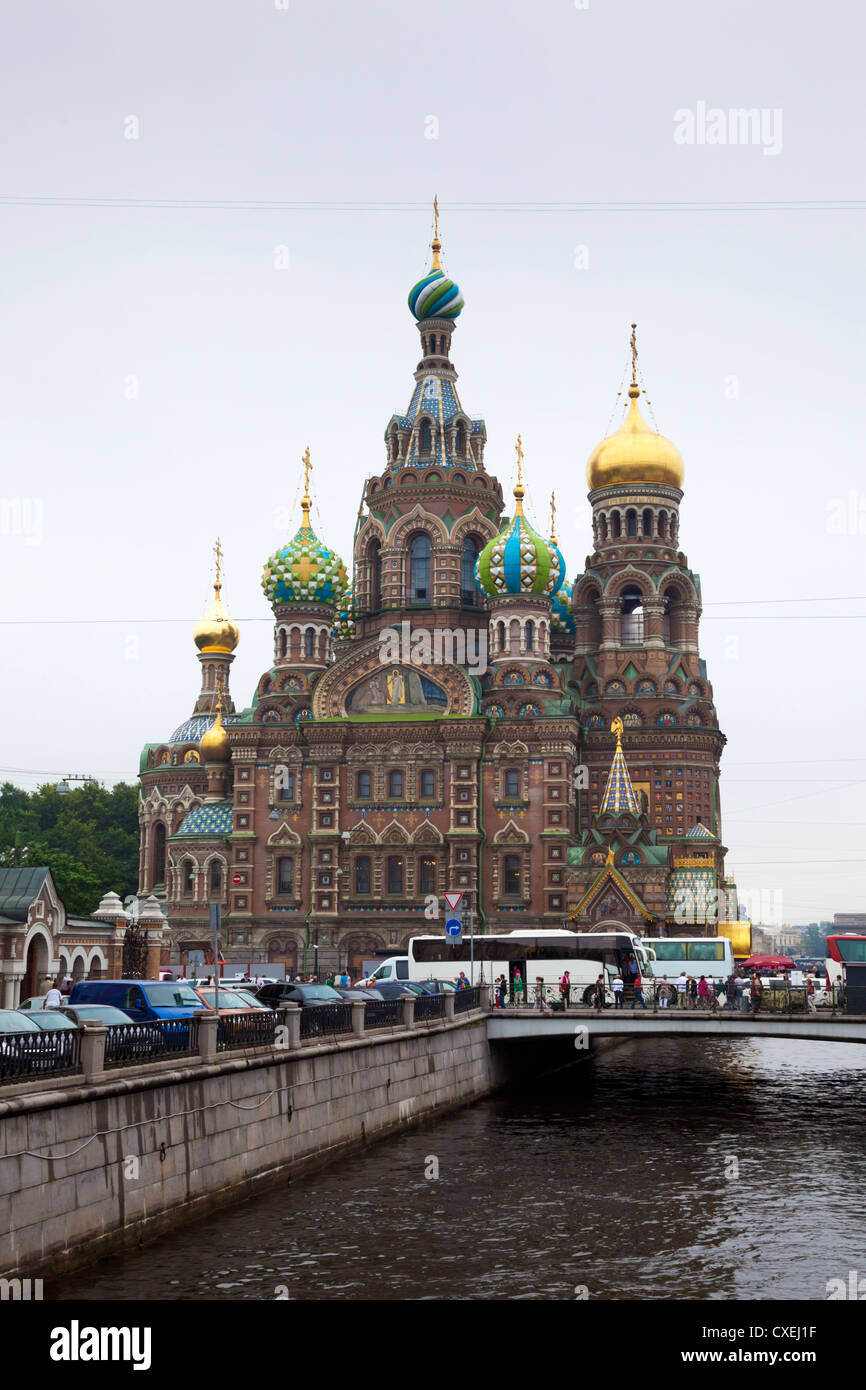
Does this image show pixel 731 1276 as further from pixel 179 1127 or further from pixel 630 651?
pixel 630 651

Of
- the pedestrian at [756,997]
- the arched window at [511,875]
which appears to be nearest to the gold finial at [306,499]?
the arched window at [511,875]

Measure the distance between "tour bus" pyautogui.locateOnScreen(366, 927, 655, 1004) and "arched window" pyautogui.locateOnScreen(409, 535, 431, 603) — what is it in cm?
2944

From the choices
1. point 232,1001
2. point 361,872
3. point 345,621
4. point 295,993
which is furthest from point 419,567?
point 232,1001

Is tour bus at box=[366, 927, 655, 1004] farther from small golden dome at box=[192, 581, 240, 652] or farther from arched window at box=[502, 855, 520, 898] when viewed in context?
small golden dome at box=[192, 581, 240, 652]

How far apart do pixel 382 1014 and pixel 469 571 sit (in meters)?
48.3

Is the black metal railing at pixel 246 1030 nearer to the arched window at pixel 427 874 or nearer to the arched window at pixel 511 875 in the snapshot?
the arched window at pixel 511 875

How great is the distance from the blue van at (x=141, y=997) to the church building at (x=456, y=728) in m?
40.0

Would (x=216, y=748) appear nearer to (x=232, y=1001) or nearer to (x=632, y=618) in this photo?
(x=632, y=618)

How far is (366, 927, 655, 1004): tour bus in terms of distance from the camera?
5162 centimetres

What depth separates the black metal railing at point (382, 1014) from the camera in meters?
33.5

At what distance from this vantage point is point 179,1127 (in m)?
22.2

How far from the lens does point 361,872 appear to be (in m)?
72.8
